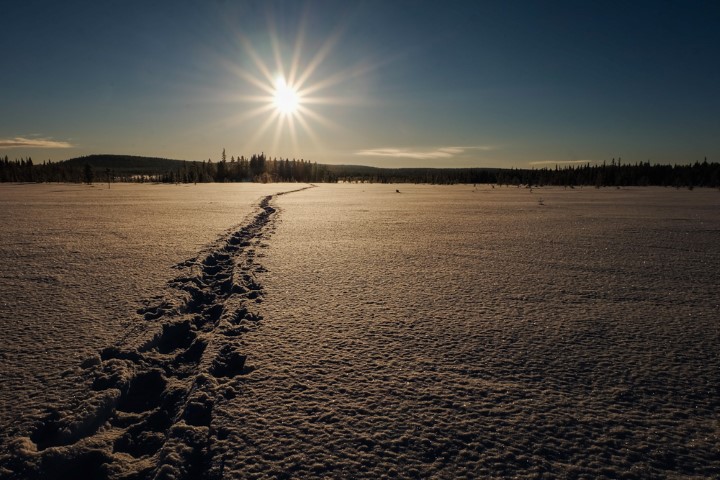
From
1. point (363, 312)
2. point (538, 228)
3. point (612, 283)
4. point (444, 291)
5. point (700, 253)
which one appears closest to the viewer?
point (363, 312)

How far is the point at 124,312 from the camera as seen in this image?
3070 mm

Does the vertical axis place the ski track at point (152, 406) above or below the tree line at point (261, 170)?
below

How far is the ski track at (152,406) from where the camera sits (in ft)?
4.92

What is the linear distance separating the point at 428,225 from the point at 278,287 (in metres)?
5.68

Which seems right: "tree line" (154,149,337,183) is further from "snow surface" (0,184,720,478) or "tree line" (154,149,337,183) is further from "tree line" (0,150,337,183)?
"snow surface" (0,184,720,478)

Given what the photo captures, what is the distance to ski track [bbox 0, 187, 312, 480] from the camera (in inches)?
59.1

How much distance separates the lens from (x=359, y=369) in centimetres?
215

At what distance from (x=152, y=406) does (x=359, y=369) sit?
1.10 metres

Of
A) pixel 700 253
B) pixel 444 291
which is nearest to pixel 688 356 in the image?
pixel 444 291

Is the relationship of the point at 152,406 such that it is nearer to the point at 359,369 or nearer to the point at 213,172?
the point at 359,369

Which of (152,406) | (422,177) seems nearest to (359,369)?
(152,406)

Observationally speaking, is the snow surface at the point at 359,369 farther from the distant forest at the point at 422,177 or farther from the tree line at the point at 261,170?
the tree line at the point at 261,170

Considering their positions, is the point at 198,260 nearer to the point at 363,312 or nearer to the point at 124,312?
the point at 124,312

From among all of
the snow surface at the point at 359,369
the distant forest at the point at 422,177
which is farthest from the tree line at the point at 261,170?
the snow surface at the point at 359,369
